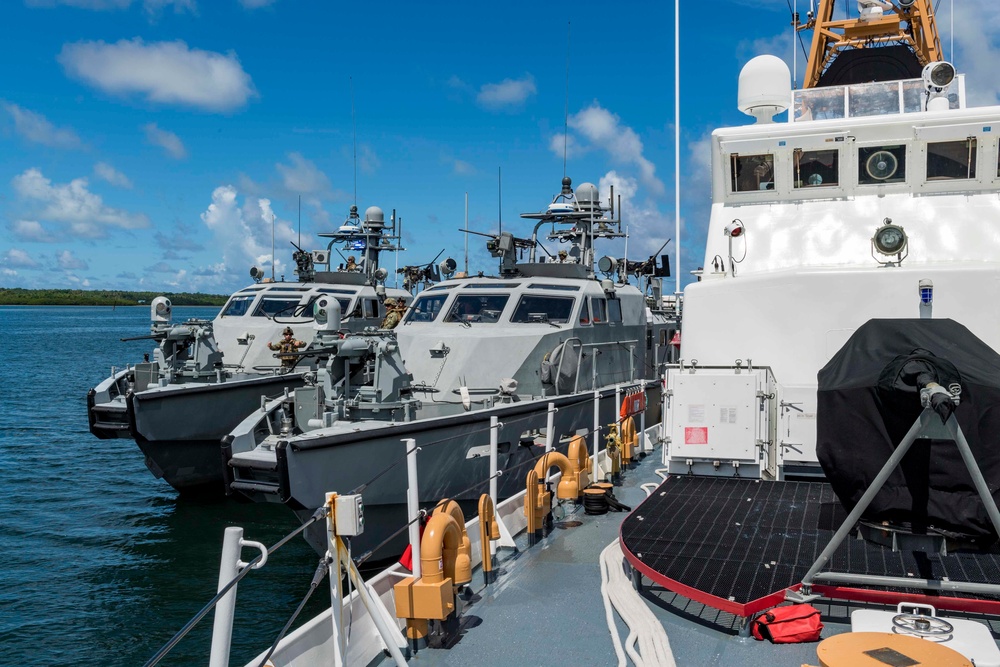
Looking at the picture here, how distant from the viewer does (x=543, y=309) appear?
11539 mm

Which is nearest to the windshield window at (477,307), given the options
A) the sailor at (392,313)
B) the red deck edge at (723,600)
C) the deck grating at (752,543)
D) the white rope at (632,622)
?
the sailor at (392,313)

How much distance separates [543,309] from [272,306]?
7.14 metres

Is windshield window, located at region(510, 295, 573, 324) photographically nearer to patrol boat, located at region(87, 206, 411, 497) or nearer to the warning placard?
patrol boat, located at region(87, 206, 411, 497)

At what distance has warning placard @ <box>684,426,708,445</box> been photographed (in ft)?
22.7

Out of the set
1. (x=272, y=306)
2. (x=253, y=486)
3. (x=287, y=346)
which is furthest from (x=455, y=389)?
(x=272, y=306)

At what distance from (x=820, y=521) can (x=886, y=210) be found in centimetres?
415

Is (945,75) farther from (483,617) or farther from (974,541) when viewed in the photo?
(483,617)

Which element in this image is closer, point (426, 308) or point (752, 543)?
point (752, 543)

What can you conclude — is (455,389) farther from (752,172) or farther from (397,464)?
(752,172)

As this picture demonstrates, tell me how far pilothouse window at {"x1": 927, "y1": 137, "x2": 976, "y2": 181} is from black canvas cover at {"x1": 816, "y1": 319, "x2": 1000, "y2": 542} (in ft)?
14.8

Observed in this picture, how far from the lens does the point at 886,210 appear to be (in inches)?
327

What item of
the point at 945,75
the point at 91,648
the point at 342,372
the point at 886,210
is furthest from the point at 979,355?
the point at 91,648

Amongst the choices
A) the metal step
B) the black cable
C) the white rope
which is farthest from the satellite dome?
the black cable

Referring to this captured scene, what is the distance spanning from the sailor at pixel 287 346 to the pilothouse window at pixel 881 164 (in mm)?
8750
